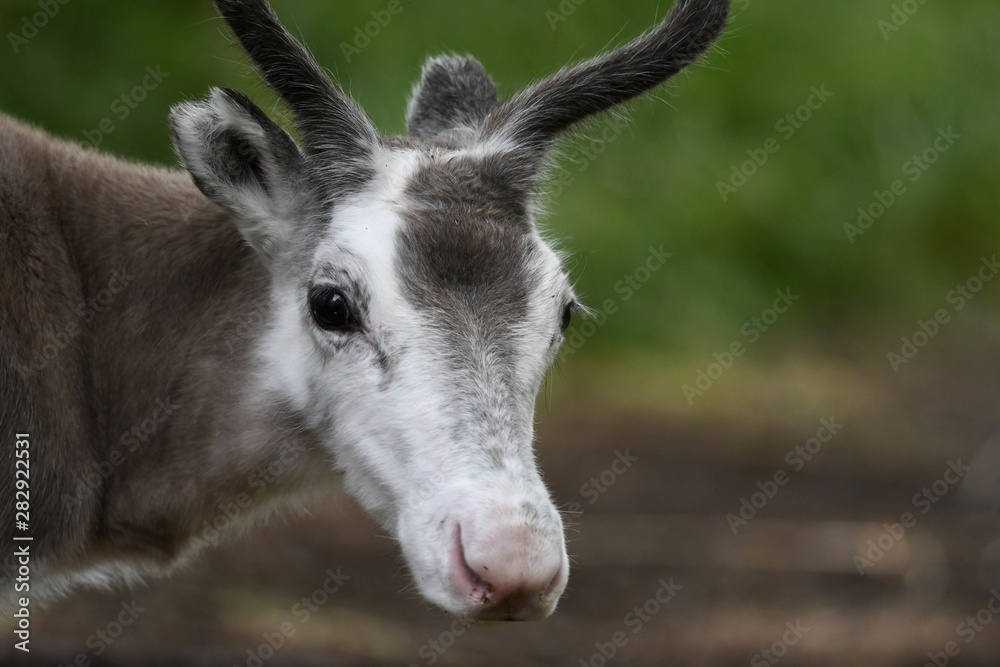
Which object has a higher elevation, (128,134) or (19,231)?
(19,231)

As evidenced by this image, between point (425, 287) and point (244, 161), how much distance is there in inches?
59.7

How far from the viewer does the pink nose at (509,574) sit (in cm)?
511

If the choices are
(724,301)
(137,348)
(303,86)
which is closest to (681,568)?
(724,301)

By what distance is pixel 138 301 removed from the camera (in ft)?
23.4

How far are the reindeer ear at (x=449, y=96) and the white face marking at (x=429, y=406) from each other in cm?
143

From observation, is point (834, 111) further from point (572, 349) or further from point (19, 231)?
point (19, 231)

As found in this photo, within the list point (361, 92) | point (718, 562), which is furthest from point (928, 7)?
point (718, 562)

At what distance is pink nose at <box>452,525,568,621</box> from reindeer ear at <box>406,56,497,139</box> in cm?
364

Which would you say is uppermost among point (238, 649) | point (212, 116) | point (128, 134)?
point (212, 116)

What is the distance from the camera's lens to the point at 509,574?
509 centimetres

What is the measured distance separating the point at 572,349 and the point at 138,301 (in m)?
10.3

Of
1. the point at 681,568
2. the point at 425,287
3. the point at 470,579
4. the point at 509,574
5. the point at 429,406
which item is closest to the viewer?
the point at 509,574

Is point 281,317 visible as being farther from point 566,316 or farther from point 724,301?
point 724,301

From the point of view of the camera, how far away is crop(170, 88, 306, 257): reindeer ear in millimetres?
6445
